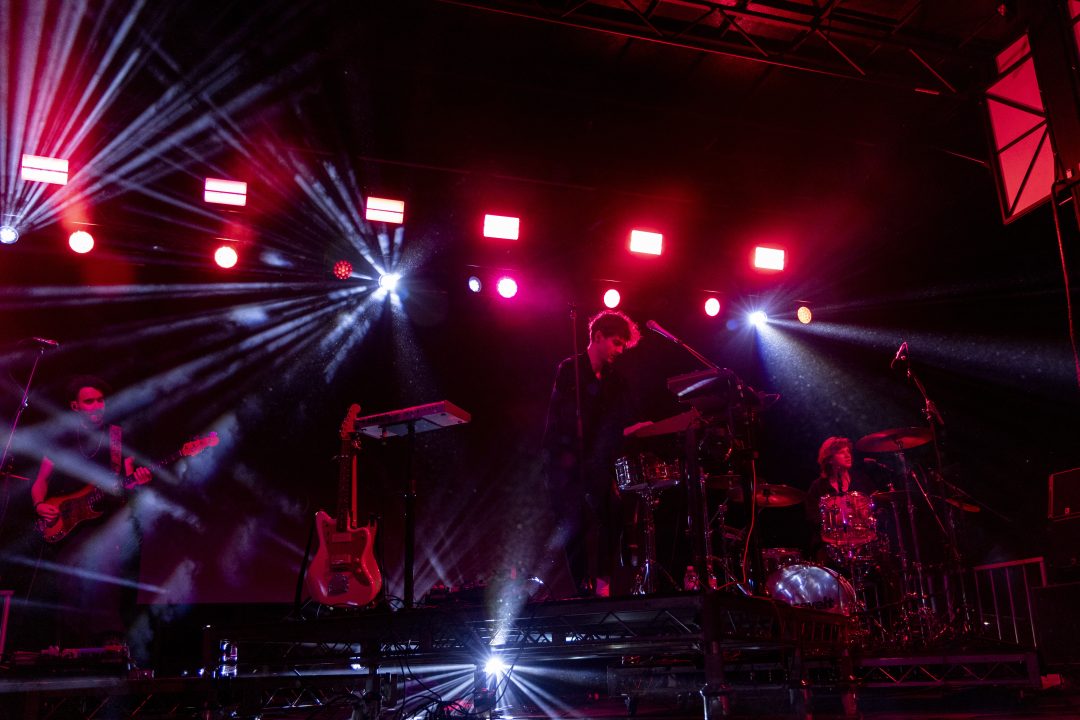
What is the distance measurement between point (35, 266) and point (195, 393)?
174cm

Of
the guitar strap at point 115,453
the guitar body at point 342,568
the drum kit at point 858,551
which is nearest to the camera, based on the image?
the drum kit at point 858,551

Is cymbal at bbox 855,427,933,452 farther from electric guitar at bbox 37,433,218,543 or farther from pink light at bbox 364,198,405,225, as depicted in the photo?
electric guitar at bbox 37,433,218,543

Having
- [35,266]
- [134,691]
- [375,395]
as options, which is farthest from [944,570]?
[35,266]

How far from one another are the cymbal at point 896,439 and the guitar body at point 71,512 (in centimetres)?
605

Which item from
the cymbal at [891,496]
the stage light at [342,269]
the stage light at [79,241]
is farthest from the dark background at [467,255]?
the cymbal at [891,496]

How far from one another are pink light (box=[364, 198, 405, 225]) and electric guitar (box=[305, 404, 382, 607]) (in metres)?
2.27

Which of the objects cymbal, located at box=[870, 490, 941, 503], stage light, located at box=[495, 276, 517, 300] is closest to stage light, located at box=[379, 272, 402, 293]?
stage light, located at box=[495, 276, 517, 300]

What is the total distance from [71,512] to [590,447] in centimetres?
383

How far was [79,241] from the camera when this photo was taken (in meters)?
7.17

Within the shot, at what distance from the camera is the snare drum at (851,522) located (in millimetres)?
6930

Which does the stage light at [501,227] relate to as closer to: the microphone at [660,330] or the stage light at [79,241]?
the stage light at [79,241]

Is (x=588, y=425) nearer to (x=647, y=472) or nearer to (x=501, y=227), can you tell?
(x=647, y=472)

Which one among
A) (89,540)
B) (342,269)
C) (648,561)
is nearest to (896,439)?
(648,561)

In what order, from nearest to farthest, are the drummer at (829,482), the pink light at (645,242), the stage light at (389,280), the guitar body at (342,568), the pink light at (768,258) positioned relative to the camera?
1. the guitar body at (342,568)
2. the drummer at (829,482)
3. the pink light at (645,242)
4. the stage light at (389,280)
5. the pink light at (768,258)
